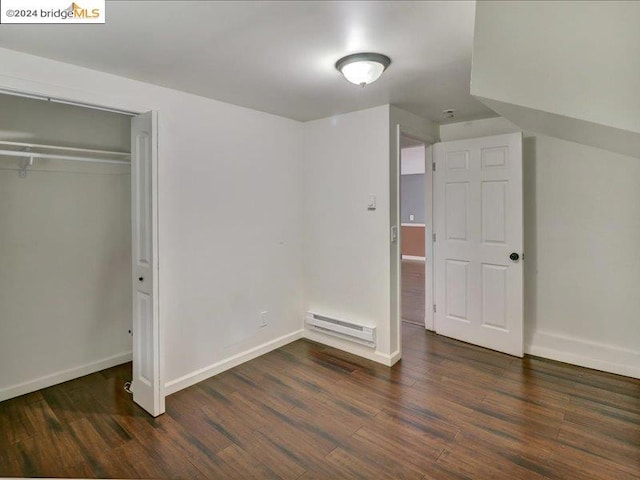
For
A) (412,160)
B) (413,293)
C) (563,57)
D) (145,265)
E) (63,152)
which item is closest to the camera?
(563,57)

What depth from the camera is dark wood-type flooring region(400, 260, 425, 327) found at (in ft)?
14.8

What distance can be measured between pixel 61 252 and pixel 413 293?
4620mm

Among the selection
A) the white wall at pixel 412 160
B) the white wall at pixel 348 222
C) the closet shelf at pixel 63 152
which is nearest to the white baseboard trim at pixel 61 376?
the closet shelf at pixel 63 152

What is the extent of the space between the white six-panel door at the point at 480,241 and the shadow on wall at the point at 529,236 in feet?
0.65

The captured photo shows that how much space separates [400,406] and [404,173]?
7.51 metres

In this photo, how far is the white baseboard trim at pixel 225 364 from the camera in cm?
272

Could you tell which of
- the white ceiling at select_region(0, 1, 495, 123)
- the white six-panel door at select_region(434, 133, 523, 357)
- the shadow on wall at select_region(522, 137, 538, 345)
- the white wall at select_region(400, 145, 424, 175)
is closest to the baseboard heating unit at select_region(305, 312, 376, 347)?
the white six-panel door at select_region(434, 133, 523, 357)

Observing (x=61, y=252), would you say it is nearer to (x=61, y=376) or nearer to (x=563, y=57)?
(x=61, y=376)

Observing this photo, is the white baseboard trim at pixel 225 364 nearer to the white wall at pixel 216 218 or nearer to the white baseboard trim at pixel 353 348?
the white wall at pixel 216 218

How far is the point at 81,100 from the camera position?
2.16m

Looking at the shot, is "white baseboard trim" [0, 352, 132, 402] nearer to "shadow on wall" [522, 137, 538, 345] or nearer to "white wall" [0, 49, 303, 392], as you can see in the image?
"white wall" [0, 49, 303, 392]

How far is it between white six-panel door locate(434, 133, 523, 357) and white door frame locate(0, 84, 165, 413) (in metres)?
2.78

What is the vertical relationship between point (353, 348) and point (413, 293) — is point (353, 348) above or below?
below

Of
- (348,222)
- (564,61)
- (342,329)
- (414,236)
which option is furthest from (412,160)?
(564,61)
